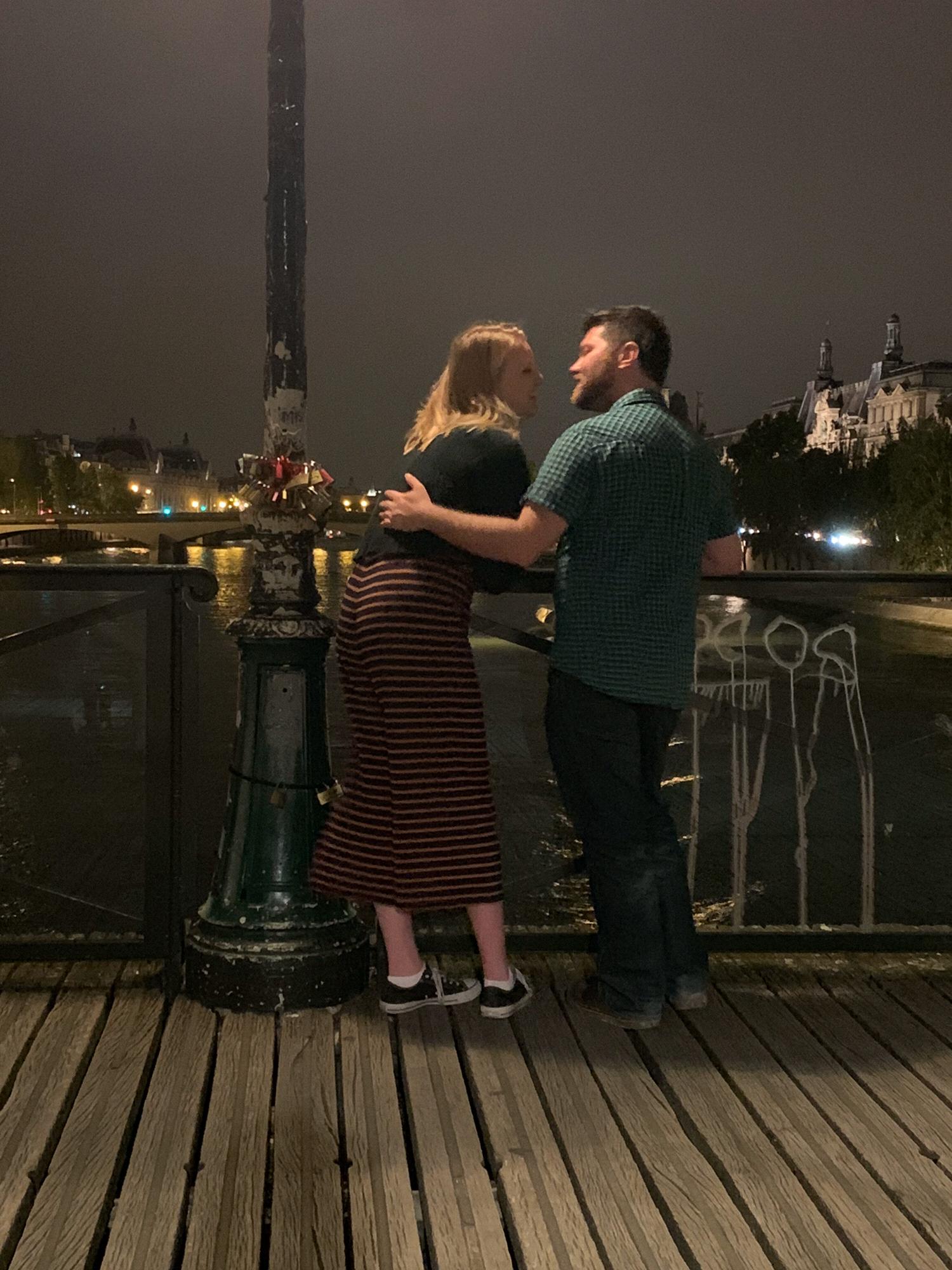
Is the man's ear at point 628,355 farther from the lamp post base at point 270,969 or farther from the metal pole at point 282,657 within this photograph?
the lamp post base at point 270,969

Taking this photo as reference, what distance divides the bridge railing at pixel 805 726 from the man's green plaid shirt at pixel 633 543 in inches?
18.7

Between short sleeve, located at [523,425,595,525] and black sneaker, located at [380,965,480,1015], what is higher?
short sleeve, located at [523,425,595,525]

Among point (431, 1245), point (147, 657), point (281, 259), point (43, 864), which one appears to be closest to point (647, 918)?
point (431, 1245)

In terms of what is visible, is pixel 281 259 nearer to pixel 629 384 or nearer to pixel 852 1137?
pixel 629 384

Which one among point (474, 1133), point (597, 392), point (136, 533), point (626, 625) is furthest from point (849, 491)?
point (474, 1133)

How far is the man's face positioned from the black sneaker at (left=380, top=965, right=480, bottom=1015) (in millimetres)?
1656

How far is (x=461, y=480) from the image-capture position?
12.1 feet

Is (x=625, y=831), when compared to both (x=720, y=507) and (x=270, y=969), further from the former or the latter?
(x=270, y=969)

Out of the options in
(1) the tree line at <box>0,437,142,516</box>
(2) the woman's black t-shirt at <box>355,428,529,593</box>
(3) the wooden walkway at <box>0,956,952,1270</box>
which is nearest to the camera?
(3) the wooden walkway at <box>0,956,952,1270</box>

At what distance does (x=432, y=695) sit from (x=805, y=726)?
1.39m

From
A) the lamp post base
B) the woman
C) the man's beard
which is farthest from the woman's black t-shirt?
the lamp post base

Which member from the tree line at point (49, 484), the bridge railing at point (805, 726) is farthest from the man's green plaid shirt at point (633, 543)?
the tree line at point (49, 484)

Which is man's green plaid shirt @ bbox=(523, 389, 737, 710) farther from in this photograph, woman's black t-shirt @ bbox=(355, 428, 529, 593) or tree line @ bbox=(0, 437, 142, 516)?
tree line @ bbox=(0, 437, 142, 516)

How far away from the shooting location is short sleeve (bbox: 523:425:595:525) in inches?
145
